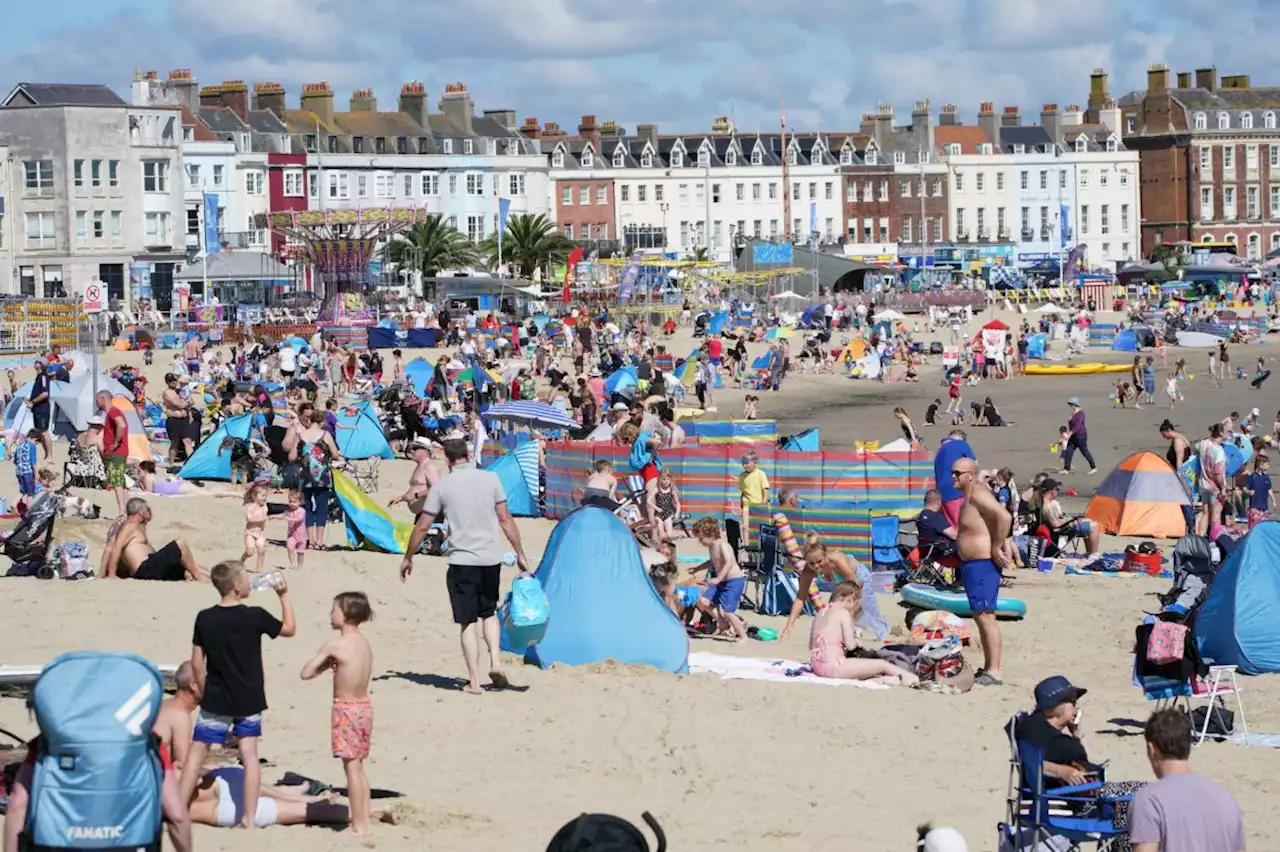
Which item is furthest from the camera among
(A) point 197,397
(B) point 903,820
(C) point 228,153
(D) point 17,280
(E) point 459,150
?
(E) point 459,150

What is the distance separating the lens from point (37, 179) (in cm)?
6469

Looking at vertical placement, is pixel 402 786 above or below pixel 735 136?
below

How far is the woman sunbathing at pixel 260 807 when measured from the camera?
26.7ft

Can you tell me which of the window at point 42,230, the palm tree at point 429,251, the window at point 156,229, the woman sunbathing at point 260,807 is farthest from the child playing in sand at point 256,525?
the palm tree at point 429,251

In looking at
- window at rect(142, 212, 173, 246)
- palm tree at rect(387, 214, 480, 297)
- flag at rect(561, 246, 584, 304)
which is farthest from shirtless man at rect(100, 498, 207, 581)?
palm tree at rect(387, 214, 480, 297)

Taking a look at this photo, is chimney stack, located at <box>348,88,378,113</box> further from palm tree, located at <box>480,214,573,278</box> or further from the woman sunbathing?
the woman sunbathing

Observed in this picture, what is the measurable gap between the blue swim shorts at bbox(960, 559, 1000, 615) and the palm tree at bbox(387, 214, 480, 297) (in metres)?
59.8

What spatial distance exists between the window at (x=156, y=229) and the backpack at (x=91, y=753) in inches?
2494

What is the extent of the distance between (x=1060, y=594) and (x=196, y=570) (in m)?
7.09

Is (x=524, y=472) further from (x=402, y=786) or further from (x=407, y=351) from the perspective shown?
(x=407, y=351)

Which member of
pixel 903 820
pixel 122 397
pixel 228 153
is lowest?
pixel 903 820

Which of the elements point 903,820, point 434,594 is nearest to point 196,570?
point 434,594

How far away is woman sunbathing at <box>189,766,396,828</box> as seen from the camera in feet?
26.7

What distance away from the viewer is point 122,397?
85.3 ft
